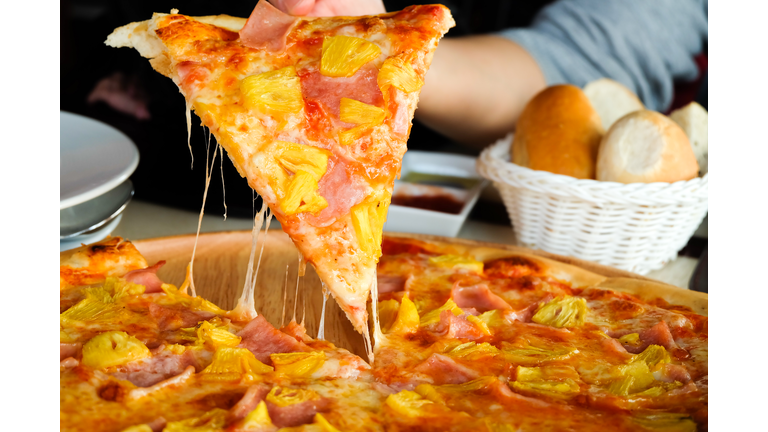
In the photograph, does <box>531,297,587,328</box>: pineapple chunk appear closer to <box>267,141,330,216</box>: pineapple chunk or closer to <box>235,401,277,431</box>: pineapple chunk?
<box>267,141,330,216</box>: pineapple chunk

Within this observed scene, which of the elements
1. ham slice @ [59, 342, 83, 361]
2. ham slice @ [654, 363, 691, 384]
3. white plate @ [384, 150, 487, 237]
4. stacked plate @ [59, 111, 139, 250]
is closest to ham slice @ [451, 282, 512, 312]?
ham slice @ [654, 363, 691, 384]

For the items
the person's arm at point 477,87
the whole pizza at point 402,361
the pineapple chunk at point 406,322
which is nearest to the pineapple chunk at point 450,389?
the whole pizza at point 402,361

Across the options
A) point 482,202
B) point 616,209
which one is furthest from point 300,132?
point 482,202

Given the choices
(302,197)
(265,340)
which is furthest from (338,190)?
(265,340)

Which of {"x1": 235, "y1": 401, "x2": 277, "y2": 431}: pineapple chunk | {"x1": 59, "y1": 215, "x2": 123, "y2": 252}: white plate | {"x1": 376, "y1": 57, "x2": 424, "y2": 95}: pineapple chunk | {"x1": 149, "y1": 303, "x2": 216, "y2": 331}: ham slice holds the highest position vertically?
{"x1": 376, "y1": 57, "x2": 424, "y2": 95}: pineapple chunk

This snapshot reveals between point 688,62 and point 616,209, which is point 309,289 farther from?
point 688,62

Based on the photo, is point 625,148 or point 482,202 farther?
point 482,202
